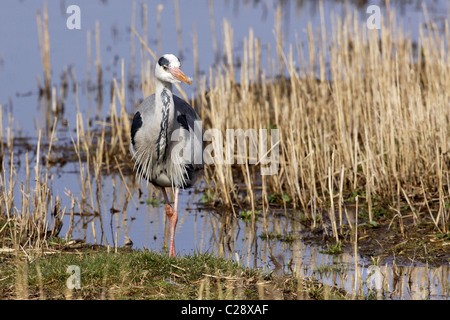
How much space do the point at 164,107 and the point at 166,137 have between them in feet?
1.11

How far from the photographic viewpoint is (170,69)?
630 centimetres

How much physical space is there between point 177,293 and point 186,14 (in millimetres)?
14031

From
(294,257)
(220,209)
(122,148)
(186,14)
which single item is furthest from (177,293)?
(186,14)

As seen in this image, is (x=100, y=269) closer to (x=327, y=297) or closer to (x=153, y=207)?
(x=327, y=297)

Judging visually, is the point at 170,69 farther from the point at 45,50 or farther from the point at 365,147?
the point at 45,50

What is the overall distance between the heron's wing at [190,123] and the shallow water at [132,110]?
98cm

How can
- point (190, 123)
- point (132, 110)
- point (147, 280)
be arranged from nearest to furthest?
point (147, 280) < point (190, 123) < point (132, 110)

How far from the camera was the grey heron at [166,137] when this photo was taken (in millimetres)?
6492

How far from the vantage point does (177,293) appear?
501cm

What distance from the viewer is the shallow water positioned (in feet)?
20.5

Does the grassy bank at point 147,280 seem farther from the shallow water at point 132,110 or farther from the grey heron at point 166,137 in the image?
the grey heron at point 166,137

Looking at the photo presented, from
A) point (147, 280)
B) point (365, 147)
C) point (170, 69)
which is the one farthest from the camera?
point (365, 147)

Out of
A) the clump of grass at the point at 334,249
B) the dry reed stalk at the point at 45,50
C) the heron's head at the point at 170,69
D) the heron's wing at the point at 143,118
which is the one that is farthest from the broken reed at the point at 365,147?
the dry reed stalk at the point at 45,50

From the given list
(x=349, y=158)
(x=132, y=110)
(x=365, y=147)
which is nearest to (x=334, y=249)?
(x=365, y=147)
